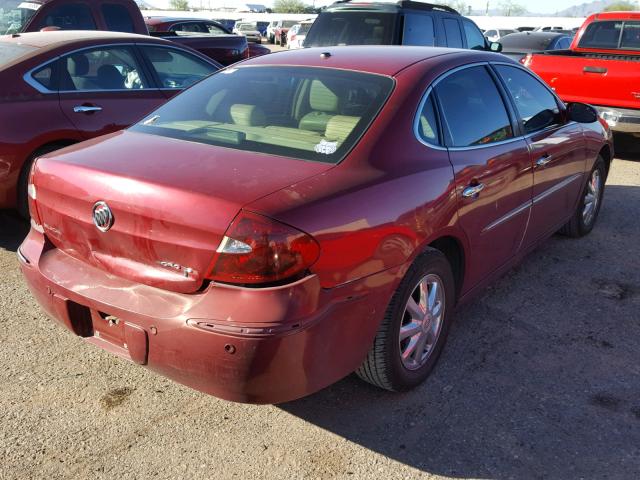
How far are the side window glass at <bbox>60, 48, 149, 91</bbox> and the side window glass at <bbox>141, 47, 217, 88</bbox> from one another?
22cm

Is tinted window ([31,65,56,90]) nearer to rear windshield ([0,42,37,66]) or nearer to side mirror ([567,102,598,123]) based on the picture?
rear windshield ([0,42,37,66])

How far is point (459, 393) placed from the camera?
128 inches

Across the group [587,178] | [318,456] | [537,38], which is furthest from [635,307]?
[537,38]

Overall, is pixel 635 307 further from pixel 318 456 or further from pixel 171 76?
pixel 171 76

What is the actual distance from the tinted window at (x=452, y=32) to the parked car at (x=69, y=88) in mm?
4650

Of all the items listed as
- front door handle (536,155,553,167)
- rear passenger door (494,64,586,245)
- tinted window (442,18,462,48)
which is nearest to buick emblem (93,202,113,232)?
rear passenger door (494,64,586,245)

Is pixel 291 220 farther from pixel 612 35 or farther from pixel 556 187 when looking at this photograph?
pixel 612 35

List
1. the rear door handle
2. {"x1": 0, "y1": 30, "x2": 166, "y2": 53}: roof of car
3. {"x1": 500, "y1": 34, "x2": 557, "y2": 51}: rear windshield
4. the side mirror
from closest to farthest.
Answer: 1. the side mirror
2. {"x1": 0, "y1": 30, "x2": 166, "y2": 53}: roof of car
3. the rear door handle
4. {"x1": 500, "y1": 34, "x2": 557, "y2": 51}: rear windshield

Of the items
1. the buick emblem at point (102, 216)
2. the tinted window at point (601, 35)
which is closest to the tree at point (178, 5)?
the tinted window at point (601, 35)

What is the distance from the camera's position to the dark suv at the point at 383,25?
8812 mm

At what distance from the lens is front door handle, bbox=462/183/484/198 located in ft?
10.8

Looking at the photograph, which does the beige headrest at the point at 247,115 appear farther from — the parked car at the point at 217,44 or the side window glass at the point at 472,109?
the parked car at the point at 217,44

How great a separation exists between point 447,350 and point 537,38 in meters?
13.7

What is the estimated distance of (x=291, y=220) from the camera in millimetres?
2406
